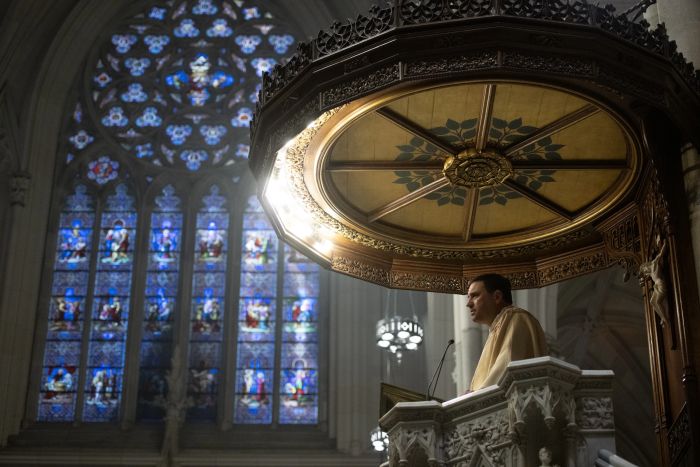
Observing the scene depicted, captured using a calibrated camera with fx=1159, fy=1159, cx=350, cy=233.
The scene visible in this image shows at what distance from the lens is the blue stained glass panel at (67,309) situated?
621 inches

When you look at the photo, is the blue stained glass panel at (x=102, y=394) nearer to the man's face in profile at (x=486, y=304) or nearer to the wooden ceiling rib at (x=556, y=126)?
the wooden ceiling rib at (x=556, y=126)

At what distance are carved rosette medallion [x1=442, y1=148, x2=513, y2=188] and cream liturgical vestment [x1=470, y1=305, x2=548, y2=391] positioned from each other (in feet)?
5.42

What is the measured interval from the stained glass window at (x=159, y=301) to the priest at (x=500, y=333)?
9344mm

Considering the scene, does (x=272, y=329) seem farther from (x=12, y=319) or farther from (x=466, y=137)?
(x=466, y=137)

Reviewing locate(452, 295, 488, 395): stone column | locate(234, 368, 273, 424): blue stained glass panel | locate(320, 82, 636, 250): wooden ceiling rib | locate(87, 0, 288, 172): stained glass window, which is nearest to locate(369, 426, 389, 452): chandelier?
Answer: locate(452, 295, 488, 395): stone column

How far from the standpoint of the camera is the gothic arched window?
51.9 ft

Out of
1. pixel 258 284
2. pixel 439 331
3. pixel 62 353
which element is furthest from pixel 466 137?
pixel 62 353

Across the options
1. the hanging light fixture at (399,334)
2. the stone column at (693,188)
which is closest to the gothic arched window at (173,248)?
the hanging light fixture at (399,334)

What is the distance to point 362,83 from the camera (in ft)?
22.9

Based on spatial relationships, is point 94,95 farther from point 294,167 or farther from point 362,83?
point 362,83

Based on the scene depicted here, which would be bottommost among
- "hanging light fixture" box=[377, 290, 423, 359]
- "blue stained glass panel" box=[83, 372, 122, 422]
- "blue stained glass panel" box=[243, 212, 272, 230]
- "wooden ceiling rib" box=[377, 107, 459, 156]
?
"blue stained glass panel" box=[83, 372, 122, 422]

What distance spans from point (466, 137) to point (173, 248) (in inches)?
382

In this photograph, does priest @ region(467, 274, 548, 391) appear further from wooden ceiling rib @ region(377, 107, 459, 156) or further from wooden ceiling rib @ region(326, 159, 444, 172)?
wooden ceiling rib @ region(326, 159, 444, 172)

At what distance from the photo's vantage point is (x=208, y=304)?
16.4 m
